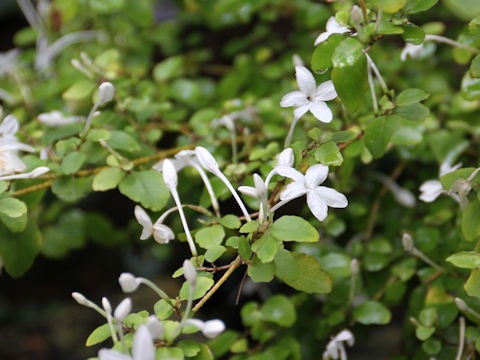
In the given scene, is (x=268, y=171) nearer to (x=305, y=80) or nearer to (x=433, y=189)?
(x=305, y=80)

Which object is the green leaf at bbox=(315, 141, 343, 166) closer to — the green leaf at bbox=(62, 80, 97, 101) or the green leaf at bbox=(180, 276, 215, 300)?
the green leaf at bbox=(180, 276, 215, 300)

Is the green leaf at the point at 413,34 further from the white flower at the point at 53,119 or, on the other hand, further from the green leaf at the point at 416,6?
the white flower at the point at 53,119

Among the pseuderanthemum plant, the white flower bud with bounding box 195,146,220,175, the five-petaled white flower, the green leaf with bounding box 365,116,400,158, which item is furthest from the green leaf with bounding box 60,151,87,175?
the five-petaled white flower

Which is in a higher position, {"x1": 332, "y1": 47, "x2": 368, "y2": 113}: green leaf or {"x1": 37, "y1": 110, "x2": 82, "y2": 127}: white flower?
{"x1": 332, "y1": 47, "x2": 368, "y2": 113}: green leaf

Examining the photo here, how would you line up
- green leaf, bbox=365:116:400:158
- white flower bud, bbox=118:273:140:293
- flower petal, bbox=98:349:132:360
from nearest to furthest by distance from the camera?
1. flower petal, bbox=98:349:132:360
2. white flower bud, bbox=118:273:140:293
3. green leaf, bbox=365:116:400:158

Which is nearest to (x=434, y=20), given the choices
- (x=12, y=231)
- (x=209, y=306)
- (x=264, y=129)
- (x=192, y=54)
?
(x=192, y=54)

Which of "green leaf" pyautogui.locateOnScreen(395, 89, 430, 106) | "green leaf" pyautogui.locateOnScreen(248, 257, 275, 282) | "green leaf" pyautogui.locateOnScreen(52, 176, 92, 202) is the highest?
"green leaf" pyautogui.locateOnScreen(395, 89, 430, 106)

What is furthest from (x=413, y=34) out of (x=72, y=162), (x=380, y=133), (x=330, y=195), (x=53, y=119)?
(x=53, y=119)
